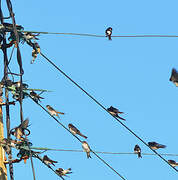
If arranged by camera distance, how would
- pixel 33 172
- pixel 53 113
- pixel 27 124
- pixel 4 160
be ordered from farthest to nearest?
pixel 53 113, pixel 4 160, pixel 27 124, pixel 33 172

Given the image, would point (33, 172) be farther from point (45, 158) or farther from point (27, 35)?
point (27, 35)

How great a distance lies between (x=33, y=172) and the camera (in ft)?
32.3

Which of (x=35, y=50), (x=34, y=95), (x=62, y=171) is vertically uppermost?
(x=35, y=50)

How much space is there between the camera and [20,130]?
35.8 feet

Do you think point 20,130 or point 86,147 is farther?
point 86,147

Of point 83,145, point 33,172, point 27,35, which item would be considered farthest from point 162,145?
point 33,172

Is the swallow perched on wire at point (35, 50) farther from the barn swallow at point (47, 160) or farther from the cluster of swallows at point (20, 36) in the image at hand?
the barn swallow at point (47, 160)

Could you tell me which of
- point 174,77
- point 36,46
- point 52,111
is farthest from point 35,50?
point 174,77

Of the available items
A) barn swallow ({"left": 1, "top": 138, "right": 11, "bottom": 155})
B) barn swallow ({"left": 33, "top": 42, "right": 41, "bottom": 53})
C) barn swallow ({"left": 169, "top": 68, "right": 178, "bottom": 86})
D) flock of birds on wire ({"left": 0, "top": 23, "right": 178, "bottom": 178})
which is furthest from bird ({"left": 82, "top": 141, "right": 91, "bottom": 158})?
barn swallow ({"left": 169, "top": 68, "right": 178, "bottom": 86})

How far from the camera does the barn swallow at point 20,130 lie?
1071 cm

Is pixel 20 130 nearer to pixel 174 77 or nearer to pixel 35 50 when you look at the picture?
pixel 35 50

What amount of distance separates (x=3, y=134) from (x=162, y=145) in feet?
14.4

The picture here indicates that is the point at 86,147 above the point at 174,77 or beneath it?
beneath

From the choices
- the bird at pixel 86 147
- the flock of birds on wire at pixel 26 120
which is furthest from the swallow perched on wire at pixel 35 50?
the bird at pixel 86 147
